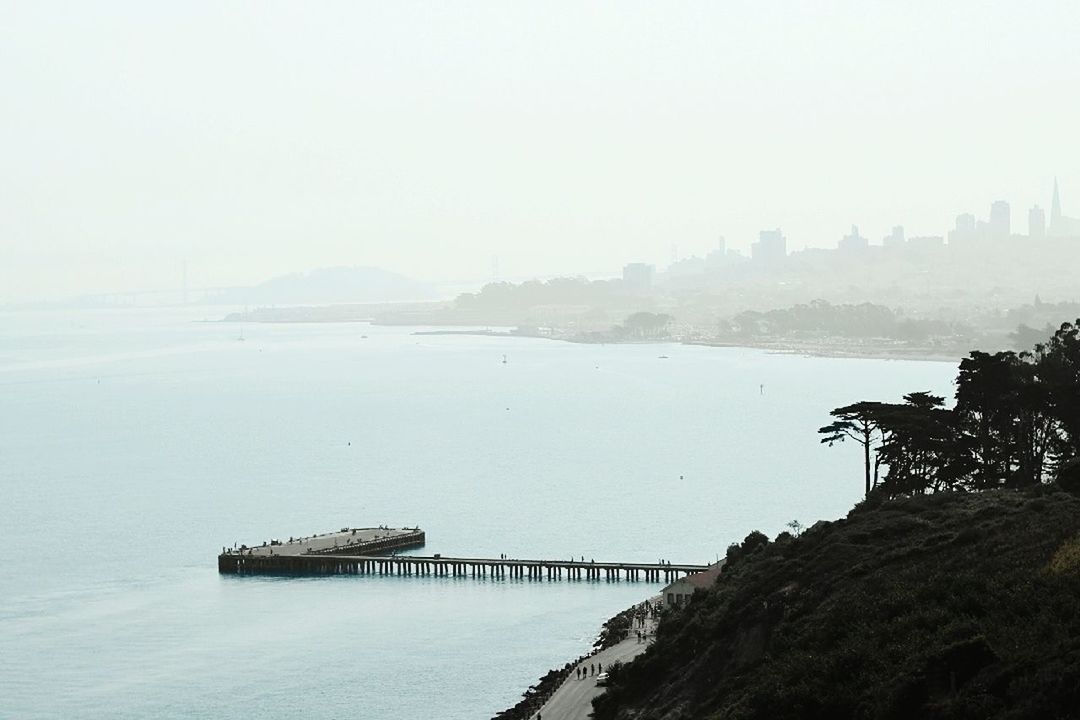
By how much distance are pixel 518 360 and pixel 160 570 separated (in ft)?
400

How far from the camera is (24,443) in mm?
96125

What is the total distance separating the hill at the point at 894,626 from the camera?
18.2 meters

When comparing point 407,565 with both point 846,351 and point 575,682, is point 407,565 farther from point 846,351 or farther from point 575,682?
point 846,351

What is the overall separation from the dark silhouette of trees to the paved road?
7.19 meters

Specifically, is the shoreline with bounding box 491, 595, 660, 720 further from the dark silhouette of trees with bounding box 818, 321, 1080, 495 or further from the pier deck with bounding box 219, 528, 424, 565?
the pier deck with bounding box 219, 528, 424, 565

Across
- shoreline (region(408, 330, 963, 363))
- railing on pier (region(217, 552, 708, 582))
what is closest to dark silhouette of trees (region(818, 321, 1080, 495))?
railing on pier (region(217, 552, 708, 582))

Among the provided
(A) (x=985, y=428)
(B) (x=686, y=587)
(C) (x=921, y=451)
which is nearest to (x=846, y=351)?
(A) (x=985, y=428)

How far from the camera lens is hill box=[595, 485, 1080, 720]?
59.7ft

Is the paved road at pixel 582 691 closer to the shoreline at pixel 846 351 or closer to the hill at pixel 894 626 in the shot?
the hill at pixel 894 626

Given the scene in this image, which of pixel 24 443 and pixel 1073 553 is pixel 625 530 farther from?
pixel 24 443

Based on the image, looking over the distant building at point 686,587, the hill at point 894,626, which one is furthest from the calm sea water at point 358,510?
the hill at point 894,626

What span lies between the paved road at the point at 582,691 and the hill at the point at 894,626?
1280mm

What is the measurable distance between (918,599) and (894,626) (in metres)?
1.09

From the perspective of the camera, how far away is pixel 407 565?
173 feet
